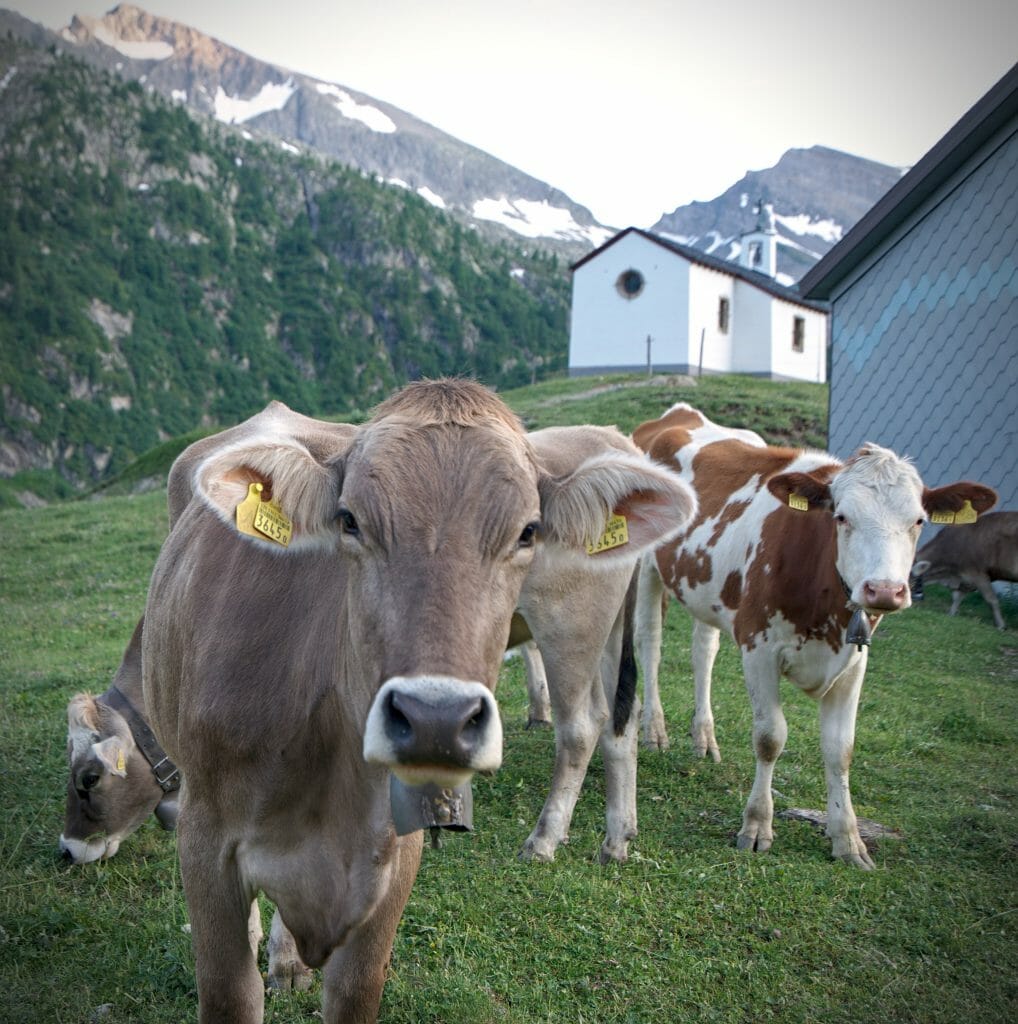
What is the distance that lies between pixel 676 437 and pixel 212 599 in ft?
18.5

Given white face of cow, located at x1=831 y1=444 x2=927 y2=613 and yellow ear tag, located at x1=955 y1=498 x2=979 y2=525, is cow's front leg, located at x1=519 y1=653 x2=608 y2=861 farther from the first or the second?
yellow ear tag, located at x1=955 y1=498 x2=979 y2=525

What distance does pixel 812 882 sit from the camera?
5.09m

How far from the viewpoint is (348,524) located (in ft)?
9.25

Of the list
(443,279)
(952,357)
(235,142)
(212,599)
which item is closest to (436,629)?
(212,599)

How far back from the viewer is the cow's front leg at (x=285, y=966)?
13.8ft

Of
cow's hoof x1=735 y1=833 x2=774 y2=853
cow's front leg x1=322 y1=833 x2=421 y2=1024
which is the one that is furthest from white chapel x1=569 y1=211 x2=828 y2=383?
cow's front leg x1=322 y1=833 x2=421 y2=1024

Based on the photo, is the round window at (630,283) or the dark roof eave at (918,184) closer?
the dark roof eave at (918,184)

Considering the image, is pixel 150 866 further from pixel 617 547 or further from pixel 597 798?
pixel 617 547

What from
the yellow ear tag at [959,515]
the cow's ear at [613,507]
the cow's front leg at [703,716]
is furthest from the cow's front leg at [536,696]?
the cow's ear at [613,507]

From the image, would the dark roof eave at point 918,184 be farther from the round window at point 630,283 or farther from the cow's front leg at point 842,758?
the round window at point 630,283

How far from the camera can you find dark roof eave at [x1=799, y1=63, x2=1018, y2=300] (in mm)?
11789

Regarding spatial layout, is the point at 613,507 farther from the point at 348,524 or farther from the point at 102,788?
the point at 102,788

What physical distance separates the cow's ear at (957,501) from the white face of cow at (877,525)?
229 millimetres

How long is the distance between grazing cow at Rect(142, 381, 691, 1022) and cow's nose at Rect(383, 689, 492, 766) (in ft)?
0.52
